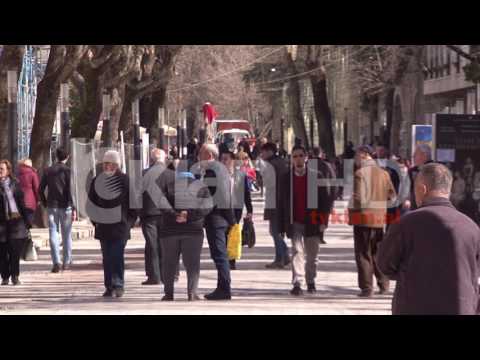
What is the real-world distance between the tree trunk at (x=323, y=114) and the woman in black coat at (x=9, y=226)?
34504 mm

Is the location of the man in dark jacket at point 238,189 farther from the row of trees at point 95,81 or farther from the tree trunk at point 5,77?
the tree trunk at point 5,77

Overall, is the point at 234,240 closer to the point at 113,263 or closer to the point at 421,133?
the point at 113,263

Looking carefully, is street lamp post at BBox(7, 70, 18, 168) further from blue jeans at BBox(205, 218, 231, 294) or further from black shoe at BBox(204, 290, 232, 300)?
black shoe at BBox(204, 290, 232, 300)

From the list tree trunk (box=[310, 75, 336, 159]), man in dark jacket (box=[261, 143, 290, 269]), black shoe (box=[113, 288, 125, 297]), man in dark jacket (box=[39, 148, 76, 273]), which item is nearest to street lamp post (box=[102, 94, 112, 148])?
man in dark jacket (box=[261, 143, 290, 269])

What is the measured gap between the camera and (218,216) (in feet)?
51.5

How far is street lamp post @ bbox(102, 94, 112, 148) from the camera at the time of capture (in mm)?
31312

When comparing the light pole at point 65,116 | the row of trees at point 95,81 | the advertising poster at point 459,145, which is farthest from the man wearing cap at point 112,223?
the light pole at point 65,116

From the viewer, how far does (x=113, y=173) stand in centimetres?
1585

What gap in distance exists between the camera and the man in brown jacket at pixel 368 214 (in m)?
15.8

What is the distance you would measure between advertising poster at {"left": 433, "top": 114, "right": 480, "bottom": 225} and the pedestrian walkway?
212cm

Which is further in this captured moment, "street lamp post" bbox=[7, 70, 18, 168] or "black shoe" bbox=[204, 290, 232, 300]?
"street lamp post" bbox=[7, 70, 18, 168]

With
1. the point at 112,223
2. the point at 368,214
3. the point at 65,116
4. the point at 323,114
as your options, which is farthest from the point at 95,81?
the point at 323,114
